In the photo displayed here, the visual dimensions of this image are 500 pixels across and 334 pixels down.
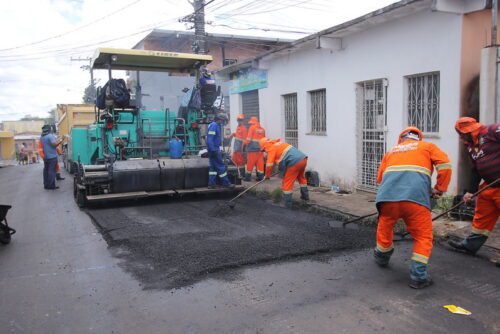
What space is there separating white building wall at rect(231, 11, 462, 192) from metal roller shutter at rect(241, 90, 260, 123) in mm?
667

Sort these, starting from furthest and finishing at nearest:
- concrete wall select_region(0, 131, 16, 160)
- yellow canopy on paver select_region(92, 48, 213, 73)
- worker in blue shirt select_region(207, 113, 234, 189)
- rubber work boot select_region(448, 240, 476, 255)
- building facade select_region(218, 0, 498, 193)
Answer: concrete wall select_region(0, 131, 16, 160)
worker in blue shirt select_region(207, 113, 234, 189)
yellow canopy on paver select_region(92, 48, 213, 73)
building facade select_region(218, 0, 498, 193)
rubber work boot select_region(448, 240, 476, 255)

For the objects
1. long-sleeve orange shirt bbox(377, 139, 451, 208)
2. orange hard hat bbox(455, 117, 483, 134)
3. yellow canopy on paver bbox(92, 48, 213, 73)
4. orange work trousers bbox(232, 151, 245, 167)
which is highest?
yellow canopy on paver bbox(92, 48, 213, 73)

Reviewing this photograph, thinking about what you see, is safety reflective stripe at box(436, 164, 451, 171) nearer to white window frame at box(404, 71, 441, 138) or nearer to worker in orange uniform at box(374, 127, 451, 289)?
worker in orange uniform at box(374, 127, 451, 289)

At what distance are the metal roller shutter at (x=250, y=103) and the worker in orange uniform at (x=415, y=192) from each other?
881 centimetres

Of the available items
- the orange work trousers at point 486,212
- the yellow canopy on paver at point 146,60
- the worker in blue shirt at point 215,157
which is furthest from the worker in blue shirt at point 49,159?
the orange work trousers at point 486,212

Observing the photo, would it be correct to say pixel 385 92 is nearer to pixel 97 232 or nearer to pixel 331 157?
pixel 331 157

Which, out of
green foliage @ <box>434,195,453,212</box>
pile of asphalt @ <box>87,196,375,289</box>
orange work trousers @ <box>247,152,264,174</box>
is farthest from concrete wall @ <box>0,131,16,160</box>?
green foliage @ <box>434,195,453,212</box>

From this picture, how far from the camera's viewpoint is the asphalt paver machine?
25.0 ft

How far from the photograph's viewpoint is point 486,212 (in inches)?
180

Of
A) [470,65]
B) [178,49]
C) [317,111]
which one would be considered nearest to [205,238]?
[470,65]

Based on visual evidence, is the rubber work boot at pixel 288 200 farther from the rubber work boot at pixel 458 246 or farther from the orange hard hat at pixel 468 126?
the orange hard hat at pixel 468 126

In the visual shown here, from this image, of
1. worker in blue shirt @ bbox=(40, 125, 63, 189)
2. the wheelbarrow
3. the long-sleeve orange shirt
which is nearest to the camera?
the long-sleeve orange shirt

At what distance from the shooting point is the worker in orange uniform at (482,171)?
14.3 feet

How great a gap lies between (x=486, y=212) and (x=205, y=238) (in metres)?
3.23
